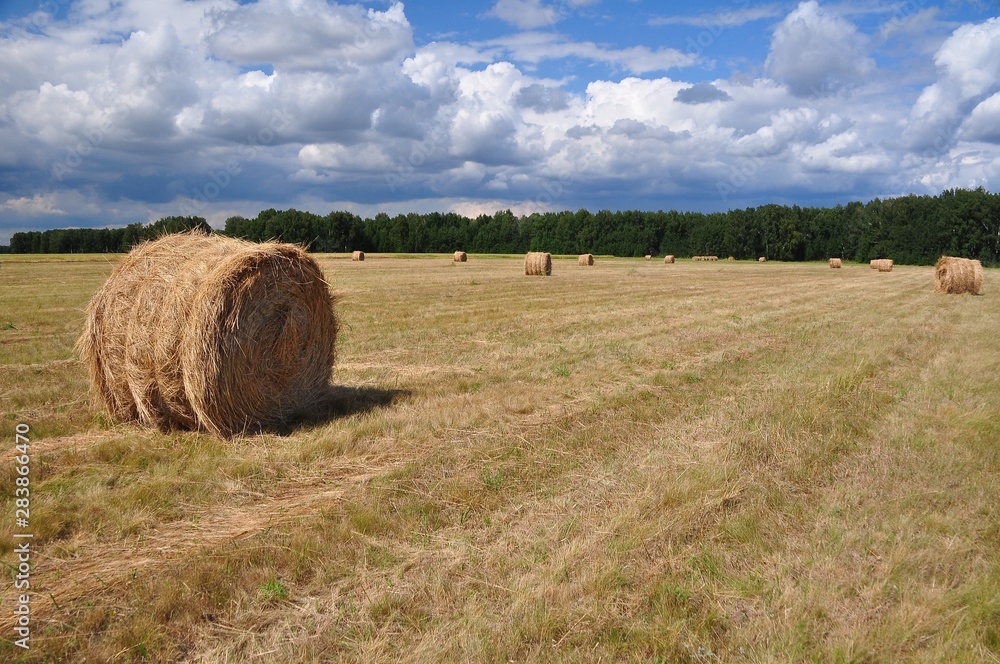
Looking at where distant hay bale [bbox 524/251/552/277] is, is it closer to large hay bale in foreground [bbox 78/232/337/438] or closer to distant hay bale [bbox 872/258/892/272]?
large hay bale in foreground [bbox 78/232/337/438]

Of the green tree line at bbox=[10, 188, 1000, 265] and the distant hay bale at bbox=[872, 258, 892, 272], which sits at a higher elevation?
the green tree line at bbox=[10, 188, 1000, 265]

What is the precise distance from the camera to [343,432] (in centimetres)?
688

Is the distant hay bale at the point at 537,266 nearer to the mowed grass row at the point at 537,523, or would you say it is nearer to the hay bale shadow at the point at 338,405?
the mowed grass row at the point at 537,523

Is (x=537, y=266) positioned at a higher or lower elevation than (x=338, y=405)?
higher

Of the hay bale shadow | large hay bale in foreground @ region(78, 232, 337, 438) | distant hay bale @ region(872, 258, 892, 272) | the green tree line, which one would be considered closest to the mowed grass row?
the hay bale shadow

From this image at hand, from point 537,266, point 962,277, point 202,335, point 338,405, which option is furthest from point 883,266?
point 202,335

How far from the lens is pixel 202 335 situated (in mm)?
6727

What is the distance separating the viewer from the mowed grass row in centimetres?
358

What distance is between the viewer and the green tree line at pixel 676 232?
249ft

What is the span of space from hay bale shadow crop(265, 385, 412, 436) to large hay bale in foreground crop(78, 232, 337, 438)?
5.4 inches

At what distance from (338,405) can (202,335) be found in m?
2.10

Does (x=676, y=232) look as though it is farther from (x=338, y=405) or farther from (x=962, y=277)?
(x=338, y=405)

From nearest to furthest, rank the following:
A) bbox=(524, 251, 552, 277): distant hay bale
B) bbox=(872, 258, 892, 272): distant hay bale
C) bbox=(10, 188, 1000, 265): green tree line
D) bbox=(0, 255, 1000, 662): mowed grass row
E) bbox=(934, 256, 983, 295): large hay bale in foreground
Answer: bbox=(0, 255, 1000, 662): mowed grass row < bbox=(934, 256, 983, 295): large hay bale in foreground < bbox=(524, 251, 552, 277): distant hay bale < bbox=(872, 258, 892, 272): distant hay bale < bbox=(10, 188, 1000, 265): green tree line

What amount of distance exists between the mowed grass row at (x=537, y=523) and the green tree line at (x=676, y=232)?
65299 millimetres
